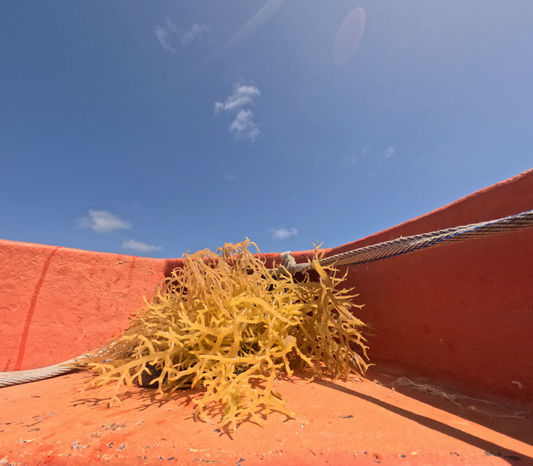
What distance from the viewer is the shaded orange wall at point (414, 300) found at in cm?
79

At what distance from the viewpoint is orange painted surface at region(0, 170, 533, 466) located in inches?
19.3

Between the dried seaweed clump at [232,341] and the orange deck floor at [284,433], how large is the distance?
0.22 ft

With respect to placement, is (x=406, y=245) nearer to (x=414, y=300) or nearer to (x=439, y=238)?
(x=439, y=238)

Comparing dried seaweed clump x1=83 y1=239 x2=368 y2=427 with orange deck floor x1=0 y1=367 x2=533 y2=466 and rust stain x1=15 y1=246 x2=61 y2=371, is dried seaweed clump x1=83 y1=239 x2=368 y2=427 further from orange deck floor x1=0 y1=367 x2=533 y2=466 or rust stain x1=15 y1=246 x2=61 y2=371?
rust stain x1=15 y1=246 x2=61 y2=371

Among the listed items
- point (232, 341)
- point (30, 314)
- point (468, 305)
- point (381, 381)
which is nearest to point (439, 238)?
point (468, 305)

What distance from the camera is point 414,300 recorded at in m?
1.05

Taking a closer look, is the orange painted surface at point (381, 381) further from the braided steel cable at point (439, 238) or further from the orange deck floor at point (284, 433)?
the braided steel cable at point (439, 238)

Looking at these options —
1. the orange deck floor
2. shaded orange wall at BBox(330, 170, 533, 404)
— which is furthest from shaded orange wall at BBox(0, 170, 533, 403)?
the orange deck floor

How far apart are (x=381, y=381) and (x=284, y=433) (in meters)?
0.59

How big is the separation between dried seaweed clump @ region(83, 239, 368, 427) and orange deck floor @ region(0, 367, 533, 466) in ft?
0.22

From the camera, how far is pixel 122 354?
1.08 meters

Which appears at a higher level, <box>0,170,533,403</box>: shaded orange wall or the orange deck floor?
<box>0,170,533,403</box>: shaded orange wall

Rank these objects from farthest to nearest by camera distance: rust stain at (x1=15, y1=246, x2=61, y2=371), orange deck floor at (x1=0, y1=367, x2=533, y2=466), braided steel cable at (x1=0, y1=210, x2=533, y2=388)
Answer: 1. rust stain at (x1=15, y1=246, x2=61, y2=371)
2. braided steel cable at (x1=0, y1=210, x2=533, y2=388)
3. orange deck floor at (x1=0, y1=367, x2=533, y2=466)

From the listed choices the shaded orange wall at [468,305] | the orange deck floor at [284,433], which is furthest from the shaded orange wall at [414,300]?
the orange deck floor at [284,433]
